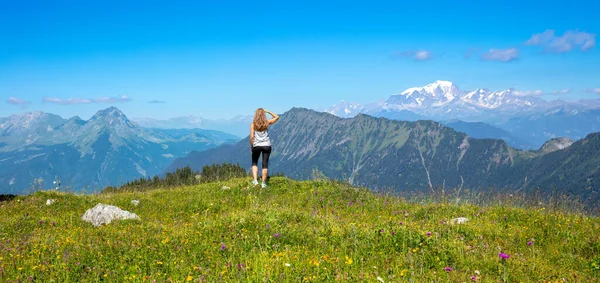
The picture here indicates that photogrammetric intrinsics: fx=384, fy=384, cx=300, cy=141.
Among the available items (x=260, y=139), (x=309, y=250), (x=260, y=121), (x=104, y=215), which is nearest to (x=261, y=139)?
(x=260, y=139)

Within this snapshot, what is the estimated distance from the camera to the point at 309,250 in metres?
7.04

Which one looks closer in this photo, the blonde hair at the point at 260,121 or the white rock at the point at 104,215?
the white rock at the point at 104,215

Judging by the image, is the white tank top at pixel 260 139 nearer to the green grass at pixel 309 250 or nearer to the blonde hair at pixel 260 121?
the blonde hair at pixel 260 121

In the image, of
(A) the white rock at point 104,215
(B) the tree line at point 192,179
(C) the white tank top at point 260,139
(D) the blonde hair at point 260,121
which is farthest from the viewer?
(B) the tree line at point 192,179

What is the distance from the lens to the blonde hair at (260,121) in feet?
52.9

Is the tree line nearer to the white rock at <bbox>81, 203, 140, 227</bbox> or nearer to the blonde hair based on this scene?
the blonde hair

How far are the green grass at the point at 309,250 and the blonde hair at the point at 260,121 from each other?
6.20m

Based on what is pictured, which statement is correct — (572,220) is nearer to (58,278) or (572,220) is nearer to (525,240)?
(525,240)

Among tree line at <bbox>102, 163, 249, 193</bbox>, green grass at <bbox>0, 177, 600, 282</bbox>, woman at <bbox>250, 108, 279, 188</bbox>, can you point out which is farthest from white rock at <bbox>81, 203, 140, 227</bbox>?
tree line at <bbox>102, 163, 249, 193</bbox>

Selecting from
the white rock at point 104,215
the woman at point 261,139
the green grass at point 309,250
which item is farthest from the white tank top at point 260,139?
the green grass at point 309,250

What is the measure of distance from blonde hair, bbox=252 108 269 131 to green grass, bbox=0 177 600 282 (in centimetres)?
620

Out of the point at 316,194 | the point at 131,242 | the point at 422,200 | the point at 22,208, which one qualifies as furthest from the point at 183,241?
the point at 22,208

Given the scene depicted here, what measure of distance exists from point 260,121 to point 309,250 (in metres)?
9.81

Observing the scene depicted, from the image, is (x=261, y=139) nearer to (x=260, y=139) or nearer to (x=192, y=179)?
(x=260, y=139)
